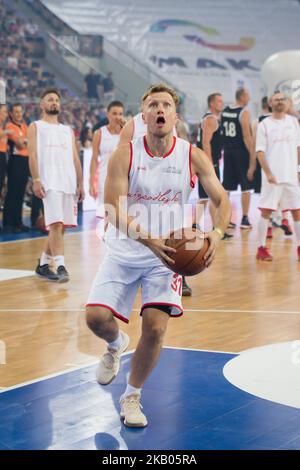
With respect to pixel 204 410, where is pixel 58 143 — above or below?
above

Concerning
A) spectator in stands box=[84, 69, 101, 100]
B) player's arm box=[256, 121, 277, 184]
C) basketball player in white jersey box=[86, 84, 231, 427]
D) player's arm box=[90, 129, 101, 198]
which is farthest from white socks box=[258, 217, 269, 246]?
spectator in stands box=[84, 69, 101, 100]

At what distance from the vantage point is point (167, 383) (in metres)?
→ 5.51

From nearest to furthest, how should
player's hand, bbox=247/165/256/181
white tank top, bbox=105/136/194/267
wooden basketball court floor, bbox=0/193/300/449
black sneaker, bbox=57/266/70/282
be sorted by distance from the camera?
1. wooden basketball court floor, bbox=0/193/300/449
2. white tank top, bbox=105/136/194/267
3. black sneaker, bbox=57/266/70/282
4. player's hand, bbox=247/165/256/181

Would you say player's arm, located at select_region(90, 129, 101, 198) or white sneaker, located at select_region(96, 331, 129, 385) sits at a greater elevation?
player's arm, located at select_region(90, 129, 101, 198)

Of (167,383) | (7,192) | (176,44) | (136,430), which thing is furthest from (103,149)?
(176,44)

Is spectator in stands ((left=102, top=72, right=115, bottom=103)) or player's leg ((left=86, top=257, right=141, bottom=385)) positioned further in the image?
spectator in stands ((left=102, top=72, right=115, bottom=103))

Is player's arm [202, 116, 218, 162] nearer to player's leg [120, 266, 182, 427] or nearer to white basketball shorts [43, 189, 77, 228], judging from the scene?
white basketball shorts [43, 189, 77, 228]

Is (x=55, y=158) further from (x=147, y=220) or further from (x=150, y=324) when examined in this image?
(x=150, y=324)

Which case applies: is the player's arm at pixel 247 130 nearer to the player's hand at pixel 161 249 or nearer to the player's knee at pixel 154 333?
the player's knee at pixel 154 333

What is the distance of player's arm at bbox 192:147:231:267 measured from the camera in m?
4.57

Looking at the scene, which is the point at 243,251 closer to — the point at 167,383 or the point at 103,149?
the point at 103,149

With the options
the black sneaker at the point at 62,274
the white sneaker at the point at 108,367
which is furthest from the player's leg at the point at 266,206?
the white sneaker at the point at 108,367

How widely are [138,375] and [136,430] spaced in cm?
32

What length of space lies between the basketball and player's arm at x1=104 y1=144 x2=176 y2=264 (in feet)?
0.28
